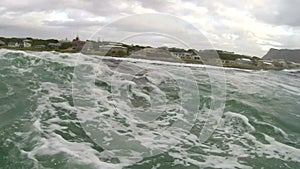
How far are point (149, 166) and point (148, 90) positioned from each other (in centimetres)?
503

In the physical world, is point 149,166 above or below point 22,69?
below

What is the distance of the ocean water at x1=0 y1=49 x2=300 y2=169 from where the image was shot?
4984 mm

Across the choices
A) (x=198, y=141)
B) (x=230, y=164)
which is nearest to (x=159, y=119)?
(x=198, y=141)

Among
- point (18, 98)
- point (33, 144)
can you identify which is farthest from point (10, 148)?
point (18, 98)

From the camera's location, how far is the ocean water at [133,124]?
16.4 feet

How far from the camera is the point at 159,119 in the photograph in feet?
23.7

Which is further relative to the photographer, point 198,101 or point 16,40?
point 16,40

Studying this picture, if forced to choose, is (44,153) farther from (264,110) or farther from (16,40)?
(16,40)

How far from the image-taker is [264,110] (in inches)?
344

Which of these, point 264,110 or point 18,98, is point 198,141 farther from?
point 18,98

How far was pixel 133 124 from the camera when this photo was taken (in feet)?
22.0

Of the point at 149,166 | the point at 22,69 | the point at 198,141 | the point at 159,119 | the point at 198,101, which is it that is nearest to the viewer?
the point at 149,166

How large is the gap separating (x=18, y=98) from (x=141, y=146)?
3552mm

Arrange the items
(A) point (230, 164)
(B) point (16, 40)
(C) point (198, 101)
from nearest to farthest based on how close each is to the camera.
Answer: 1. (A) point (230, 164)
2. (C) point (198, 101)
3. (B) point (16, 40)
